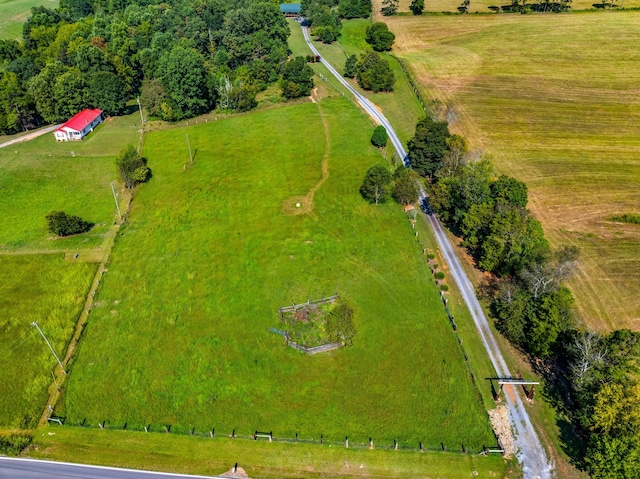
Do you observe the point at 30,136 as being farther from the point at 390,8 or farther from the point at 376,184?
the point at 390,8

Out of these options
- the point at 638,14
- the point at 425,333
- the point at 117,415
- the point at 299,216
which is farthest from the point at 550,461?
the point at 638,14

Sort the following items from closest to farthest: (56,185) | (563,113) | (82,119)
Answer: (56,185) < (82,119) < (563,113)

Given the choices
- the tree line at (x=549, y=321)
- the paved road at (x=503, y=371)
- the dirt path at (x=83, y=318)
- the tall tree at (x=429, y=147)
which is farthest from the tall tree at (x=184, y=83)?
the tree line at (x=549, y=321)

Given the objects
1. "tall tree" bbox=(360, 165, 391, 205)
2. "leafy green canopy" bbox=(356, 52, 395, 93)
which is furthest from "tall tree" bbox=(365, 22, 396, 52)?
"tall tree" bbox=(360, 165, 391, 205)

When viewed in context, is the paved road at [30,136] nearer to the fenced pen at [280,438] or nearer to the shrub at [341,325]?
the fenced pen at [280,438]

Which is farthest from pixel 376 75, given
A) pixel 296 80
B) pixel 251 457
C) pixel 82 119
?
pixel 251 457
